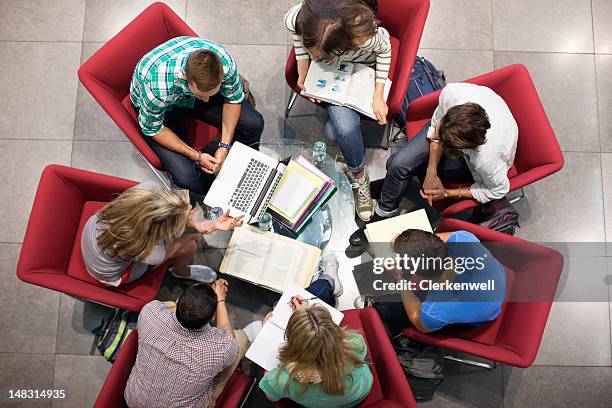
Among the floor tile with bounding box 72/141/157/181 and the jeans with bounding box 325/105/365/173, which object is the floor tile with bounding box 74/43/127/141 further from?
the jeans with bounding box 325/105/365/173

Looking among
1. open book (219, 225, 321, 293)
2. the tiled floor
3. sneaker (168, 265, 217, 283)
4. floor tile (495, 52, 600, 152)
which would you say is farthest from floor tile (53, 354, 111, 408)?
floor tile (495, 52, 600, 152)

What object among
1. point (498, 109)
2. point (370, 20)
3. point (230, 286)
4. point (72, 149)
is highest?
point (370, 20)

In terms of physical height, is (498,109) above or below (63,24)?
above

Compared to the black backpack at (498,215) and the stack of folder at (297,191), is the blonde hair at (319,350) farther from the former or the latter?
the black backpack at (498,215)

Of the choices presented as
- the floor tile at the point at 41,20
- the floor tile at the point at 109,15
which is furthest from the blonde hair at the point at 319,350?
the floor tile at the point at 41,20

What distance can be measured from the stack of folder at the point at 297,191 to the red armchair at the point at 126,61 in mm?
780

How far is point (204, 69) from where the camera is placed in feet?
7.34

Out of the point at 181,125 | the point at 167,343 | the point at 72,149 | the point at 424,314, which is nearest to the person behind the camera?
the point at 167,343

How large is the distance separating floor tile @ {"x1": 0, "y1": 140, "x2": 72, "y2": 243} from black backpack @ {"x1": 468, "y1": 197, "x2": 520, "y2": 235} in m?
2.88

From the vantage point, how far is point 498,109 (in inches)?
95.4

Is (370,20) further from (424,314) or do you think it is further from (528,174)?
(424,314)

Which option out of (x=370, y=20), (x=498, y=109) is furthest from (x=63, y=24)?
(x=498, y=109)

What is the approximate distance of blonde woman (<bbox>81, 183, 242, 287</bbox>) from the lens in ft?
7.00

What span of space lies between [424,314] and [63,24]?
331cm
